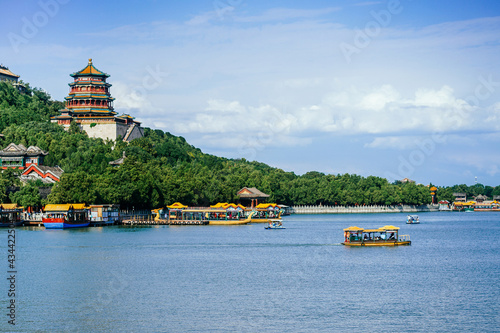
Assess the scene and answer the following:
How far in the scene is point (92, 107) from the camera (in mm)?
102438

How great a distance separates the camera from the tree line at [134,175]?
77.8 m

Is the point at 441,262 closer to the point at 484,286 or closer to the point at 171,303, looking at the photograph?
the point at 484,286

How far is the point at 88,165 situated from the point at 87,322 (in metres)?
63.9

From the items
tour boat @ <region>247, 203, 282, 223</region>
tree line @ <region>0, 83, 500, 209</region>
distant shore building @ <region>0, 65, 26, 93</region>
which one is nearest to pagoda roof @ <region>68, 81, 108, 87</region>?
tree line @ <region>0, 83, 500, 209</region>

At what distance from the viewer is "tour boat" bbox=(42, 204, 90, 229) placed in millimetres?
71312

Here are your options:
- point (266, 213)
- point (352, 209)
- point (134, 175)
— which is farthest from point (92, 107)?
point (352, 209)

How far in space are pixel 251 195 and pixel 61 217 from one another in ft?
142

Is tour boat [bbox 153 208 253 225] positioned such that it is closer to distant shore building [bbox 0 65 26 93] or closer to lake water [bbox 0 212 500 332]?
lake water [bbox 0 212 500 332]

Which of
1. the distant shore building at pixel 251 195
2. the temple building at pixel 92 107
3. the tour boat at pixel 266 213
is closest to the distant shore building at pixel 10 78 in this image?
the temple building at pixel 92 107

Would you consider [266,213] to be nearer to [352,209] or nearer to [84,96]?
[84,96]

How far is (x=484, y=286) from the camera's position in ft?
112

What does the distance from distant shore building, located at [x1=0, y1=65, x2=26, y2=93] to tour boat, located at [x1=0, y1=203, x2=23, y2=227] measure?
5055 cm

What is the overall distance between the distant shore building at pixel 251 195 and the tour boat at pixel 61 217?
4034cm

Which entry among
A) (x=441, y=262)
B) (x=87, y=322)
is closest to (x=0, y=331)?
(x=87, y=322)
